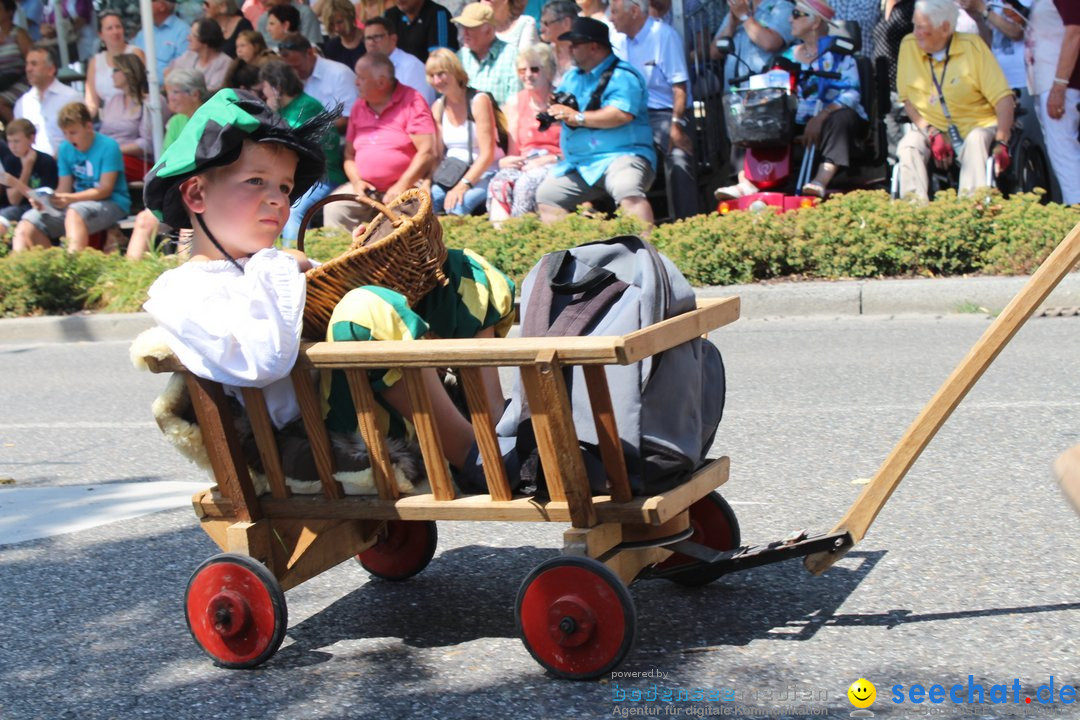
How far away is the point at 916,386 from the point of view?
22.5 ft

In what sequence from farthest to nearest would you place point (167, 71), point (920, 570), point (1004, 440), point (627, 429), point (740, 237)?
point (167, 71) → point (740, 237) → point (1004, 440) → point (920, 570) → point (627, 429)

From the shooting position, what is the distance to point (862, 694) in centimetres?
325

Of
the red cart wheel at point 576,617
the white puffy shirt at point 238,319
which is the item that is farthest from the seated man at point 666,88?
the red cart wheel at point 576,617

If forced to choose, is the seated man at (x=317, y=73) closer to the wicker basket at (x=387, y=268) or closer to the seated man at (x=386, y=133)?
the seated man at (x=386, y=133)

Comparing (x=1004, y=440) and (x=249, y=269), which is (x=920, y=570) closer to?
(x=1004, y=440)

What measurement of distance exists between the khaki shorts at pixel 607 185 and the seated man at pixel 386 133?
4.17 feet

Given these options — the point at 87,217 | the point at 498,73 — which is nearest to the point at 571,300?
the point at 498,73

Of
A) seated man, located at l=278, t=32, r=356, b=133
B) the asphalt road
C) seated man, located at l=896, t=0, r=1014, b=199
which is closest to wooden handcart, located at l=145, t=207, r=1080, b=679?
the asphalt road

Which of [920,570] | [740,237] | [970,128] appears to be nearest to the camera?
[920,570]

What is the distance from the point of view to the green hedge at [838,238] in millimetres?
9633

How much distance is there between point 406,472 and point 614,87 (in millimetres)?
7351

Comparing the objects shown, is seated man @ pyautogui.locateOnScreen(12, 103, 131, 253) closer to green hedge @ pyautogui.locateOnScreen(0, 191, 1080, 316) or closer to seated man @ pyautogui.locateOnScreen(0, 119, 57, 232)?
seated man @ pyautogui.locateOnScreen(0, 119, 57, 232)

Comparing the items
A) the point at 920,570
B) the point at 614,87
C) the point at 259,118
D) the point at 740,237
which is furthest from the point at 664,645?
the point at 614,87

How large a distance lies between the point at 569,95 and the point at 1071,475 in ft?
30.4
